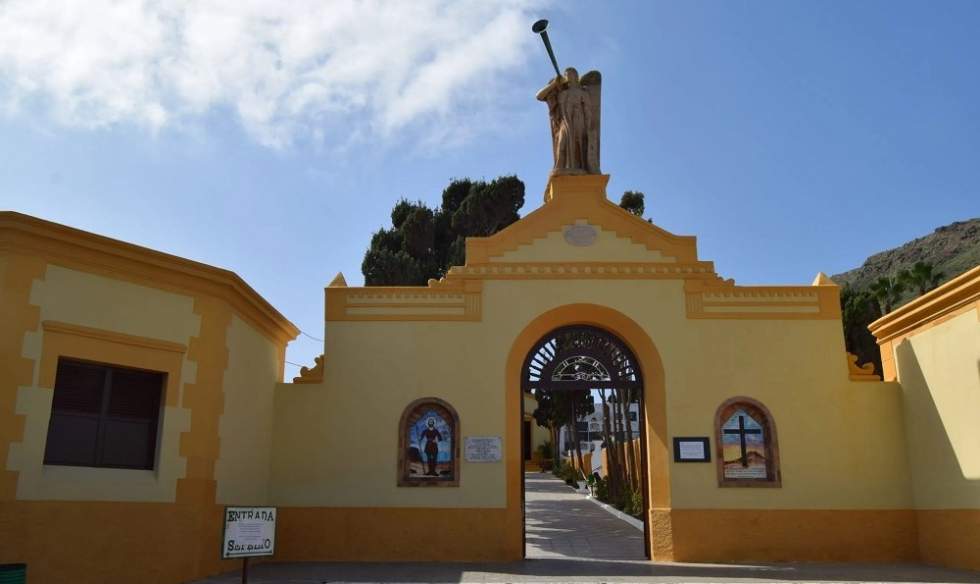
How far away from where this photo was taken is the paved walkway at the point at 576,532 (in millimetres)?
13580

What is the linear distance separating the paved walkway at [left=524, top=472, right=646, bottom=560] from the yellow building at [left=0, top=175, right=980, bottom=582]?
1.38 m

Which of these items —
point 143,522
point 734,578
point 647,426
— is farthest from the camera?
point 647,426

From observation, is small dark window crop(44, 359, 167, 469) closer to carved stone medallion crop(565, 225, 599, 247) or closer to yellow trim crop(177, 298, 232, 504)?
yellow trim crop(177, 298, 232, 504)

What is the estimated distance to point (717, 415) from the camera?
41.8 feet

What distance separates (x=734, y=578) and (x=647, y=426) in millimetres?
2954

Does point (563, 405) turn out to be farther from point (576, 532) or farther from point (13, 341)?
point (13, 341)

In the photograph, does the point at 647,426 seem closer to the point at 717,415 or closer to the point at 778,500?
the point at 717,415

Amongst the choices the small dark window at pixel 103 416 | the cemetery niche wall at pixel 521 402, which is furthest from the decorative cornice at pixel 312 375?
the small dark window at pixel 103 416

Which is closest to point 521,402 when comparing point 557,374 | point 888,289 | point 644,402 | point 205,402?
point 557,374

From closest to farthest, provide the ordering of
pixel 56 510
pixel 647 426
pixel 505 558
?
pixel 56 510
pixel 505 558
pixel 647 426

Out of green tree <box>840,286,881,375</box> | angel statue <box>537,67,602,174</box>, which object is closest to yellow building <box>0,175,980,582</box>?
angel statue <box>537,67,602,174</box>

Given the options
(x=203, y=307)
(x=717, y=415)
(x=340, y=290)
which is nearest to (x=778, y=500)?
(x=717, y=415)

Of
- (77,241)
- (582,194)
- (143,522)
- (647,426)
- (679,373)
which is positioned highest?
(582,194)

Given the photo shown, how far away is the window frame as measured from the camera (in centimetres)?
1248
